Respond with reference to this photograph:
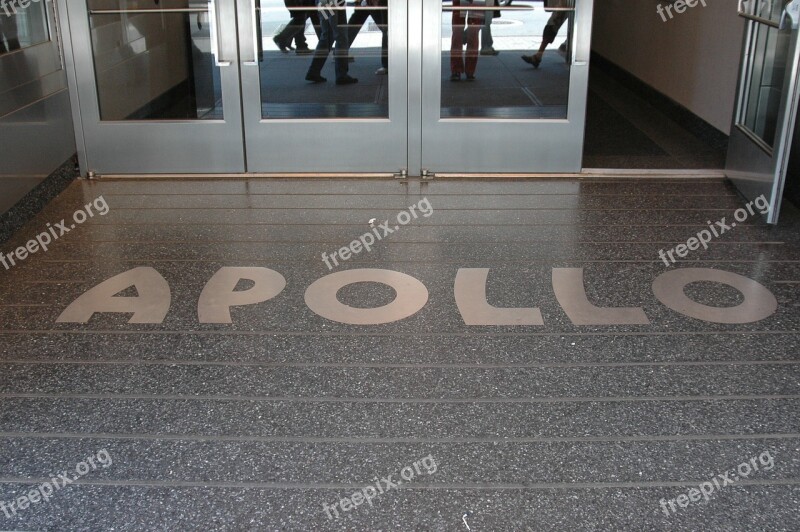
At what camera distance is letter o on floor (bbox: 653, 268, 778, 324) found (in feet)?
9.80

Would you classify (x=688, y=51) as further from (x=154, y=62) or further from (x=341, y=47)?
(x=154, y=62)

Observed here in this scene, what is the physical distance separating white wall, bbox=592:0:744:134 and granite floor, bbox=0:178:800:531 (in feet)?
4.67

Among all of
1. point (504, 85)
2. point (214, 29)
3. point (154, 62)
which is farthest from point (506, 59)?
point (154, 62)

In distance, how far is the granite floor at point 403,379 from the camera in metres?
2.02

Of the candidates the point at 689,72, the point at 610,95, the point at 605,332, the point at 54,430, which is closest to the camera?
the point at 54,430

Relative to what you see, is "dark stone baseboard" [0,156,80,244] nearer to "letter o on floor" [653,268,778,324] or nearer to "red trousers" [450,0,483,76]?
"red trousers" [450,0,483,76]

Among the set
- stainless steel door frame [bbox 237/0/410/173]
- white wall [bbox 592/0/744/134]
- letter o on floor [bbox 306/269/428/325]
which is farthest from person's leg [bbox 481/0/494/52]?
letter o on floor [bbox 306/269/428/325]

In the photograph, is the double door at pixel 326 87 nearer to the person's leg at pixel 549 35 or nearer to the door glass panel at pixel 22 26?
the person's leg at pixel 549 35

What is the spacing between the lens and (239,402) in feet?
8.02

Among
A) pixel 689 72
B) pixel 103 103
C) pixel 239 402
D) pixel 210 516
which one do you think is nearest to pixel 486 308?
pixel 239 402

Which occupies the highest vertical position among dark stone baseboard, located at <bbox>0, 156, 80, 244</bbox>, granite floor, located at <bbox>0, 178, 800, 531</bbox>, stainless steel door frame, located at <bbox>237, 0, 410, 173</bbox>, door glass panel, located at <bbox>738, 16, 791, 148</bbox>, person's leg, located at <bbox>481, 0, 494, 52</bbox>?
person's leg, located at <bbox>481, 0, 494, 52</bbox>

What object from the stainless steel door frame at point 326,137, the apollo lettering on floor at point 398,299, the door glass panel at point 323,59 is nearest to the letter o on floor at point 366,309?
the apollo lettering on floor at point 398,299

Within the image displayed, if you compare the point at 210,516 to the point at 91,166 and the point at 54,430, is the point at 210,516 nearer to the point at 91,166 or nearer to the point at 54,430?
the point at 54,430

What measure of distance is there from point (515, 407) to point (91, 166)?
3.20m
